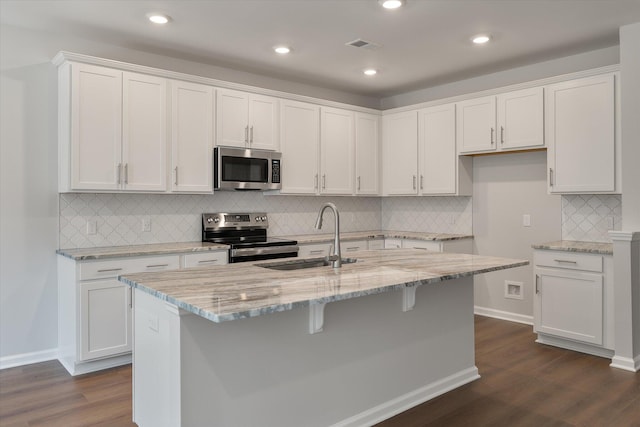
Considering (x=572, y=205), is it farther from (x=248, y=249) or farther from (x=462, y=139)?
(x=248, y=249)

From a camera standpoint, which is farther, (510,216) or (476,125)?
(510,216)

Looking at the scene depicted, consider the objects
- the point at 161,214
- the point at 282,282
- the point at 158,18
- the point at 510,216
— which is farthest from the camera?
the point at 510,216

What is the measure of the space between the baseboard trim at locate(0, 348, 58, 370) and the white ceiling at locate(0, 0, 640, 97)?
2.60 m

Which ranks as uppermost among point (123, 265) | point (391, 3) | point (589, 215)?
point (391, 3)

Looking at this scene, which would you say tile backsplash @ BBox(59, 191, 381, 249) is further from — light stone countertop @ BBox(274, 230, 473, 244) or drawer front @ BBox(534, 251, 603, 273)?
drawer front @ BBox(534, 251, 603, 273)

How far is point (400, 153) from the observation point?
18.1ft

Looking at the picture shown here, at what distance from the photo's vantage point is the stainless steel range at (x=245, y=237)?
4.14 metres

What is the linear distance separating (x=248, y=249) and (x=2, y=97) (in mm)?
2274

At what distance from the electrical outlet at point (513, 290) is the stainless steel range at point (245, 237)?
2325 mm

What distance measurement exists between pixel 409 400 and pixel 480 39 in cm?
297

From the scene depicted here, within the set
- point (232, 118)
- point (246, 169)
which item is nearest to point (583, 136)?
point (246, 169)

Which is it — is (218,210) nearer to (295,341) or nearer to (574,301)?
(295,341)

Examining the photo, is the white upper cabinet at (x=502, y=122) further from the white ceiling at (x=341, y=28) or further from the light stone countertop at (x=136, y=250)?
the light stone countertop at (x=136, y=250)

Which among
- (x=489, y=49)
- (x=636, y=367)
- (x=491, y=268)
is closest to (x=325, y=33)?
(x=489, y=49)
